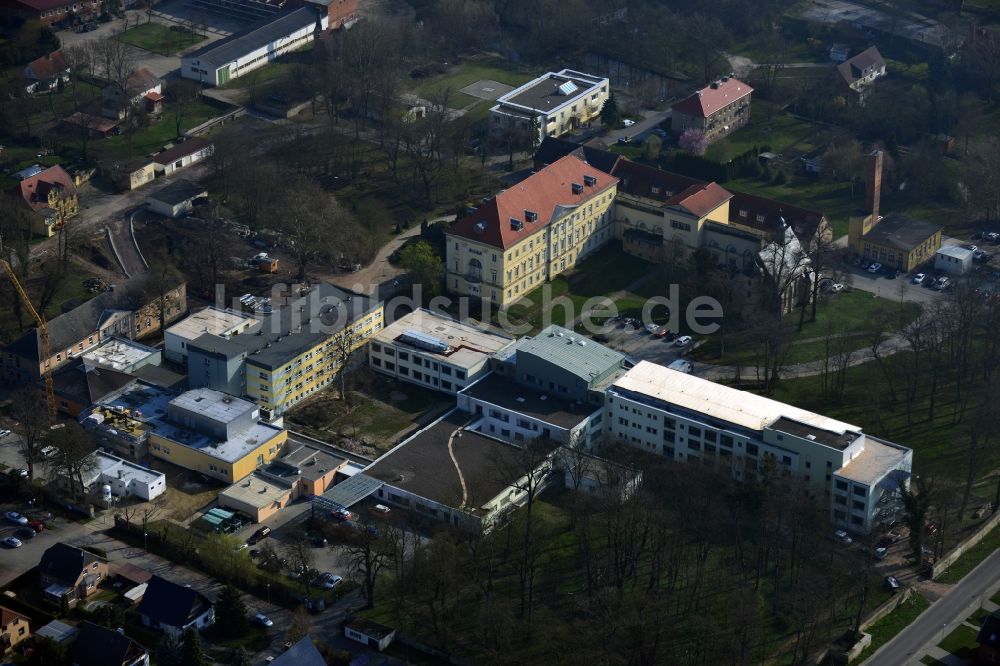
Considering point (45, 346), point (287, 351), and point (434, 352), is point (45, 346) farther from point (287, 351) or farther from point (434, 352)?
point (434, 352)

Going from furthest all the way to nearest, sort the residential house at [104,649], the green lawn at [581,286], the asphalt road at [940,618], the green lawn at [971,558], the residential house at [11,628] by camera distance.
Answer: the green lawn at [581,286]
the green lawn at [971,558]
the asphalt road at [940,618]
the residential house at [11,628]
the residential house at [104,649]

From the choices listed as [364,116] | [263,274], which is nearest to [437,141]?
[364,116]

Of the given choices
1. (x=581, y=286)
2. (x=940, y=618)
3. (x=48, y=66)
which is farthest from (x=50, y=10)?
(x=940, y=618)

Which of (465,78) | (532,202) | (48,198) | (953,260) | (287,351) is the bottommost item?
(953,260)

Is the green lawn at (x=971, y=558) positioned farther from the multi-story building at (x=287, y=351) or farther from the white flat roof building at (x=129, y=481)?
the white flat roof building at (x=129, y=481)

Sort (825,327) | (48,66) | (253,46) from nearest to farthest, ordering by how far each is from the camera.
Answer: (825,327)
(48,66)
(253,46)

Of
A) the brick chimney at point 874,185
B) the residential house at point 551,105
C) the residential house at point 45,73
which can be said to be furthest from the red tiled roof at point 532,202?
the residential house at point 45,73
